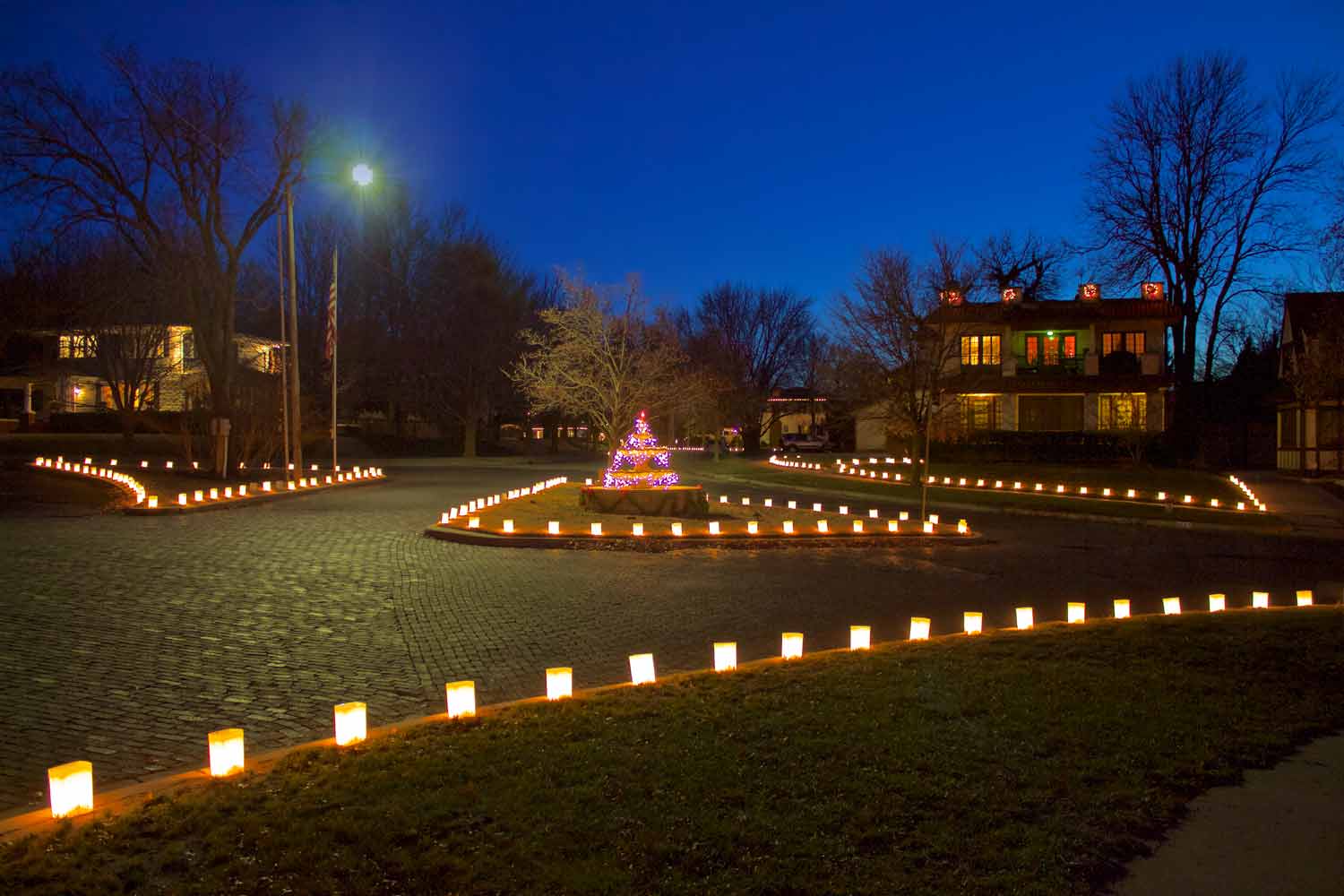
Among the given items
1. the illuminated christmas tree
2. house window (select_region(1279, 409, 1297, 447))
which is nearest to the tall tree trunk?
the illuminated christmas tree

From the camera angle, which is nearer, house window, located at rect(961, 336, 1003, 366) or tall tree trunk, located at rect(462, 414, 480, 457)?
house window, located at rect(961, 336, 1003, 366)

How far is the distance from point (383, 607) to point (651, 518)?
9.20 metres

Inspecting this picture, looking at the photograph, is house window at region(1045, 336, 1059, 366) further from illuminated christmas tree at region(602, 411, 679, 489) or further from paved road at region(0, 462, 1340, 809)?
illuminated christmas tree at region(602, 411, 679, 489)

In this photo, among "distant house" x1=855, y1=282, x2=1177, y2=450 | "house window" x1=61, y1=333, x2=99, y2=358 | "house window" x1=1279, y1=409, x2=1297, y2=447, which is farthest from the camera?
"house window" x1=61, y1=333, x2=99, y2=358

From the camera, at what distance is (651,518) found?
18953 millimetres

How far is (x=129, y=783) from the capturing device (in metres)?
4.98

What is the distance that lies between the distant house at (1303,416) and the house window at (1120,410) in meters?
4.97

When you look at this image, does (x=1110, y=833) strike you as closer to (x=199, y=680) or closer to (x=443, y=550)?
(x=199, y=680)

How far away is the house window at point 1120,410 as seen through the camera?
1549 inches

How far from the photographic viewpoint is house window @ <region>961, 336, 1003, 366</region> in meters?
43.3

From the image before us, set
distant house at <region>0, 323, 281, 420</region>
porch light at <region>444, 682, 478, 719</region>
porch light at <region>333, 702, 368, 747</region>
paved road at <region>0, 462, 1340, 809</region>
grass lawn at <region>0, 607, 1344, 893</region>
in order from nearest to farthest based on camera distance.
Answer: grass lawn at <region>0, 607, 1344, 893</region> < porch light at <region>333, 702, 368, 747</region> < porch light at <region>444, 682, 478, 719</region> < paved road at <region>0, 462, 1340, 809</region> < distant house at <region>0, 323, 281, 420</region>

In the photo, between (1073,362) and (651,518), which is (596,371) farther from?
(1073,362)

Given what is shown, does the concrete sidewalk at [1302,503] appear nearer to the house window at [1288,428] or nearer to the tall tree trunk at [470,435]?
the house window at [1288,428]

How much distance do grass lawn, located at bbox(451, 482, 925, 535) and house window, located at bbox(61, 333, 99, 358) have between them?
2994cm
